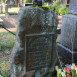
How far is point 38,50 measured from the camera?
2.97m

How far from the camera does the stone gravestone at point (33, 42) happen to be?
2766 millimetres

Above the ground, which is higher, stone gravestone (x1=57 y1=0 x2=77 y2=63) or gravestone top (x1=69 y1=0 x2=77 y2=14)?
gravestone top (x1=69 y1=0 x2=77 y2=14)

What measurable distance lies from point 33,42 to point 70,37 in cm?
160

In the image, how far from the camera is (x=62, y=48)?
4.44 metres

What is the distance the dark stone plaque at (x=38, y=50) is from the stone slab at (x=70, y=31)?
1.07 m

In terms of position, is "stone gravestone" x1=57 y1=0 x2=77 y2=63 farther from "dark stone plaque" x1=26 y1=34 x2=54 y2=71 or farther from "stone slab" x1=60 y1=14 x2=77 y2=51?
"dark stone plaque" x1=26 y1=34 x2=54 y2=71

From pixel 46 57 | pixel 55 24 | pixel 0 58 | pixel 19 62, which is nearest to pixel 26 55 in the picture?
pixel 19 62

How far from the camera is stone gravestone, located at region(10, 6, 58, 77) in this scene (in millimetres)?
2766

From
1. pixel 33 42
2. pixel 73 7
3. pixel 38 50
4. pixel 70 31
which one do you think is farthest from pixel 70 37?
pixel 33 42

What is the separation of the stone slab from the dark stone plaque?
3.50 ft

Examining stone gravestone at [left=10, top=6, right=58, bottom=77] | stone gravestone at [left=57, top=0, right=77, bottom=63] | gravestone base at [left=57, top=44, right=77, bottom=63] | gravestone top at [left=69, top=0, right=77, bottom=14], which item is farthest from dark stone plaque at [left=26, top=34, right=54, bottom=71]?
gravestone top at [left=69, top=0, right=77, bottom=14]

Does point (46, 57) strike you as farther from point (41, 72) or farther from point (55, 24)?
point (55, 24)

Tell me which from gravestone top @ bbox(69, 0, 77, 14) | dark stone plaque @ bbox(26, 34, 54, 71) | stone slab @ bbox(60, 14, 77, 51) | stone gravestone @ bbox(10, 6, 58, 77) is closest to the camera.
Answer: stone gravestone @ bbox(10, 6, 58, 77)

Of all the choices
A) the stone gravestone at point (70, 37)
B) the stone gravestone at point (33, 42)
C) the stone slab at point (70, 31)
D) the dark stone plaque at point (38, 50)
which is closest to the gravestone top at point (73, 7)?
the stone gravestone at point (70, 37)
